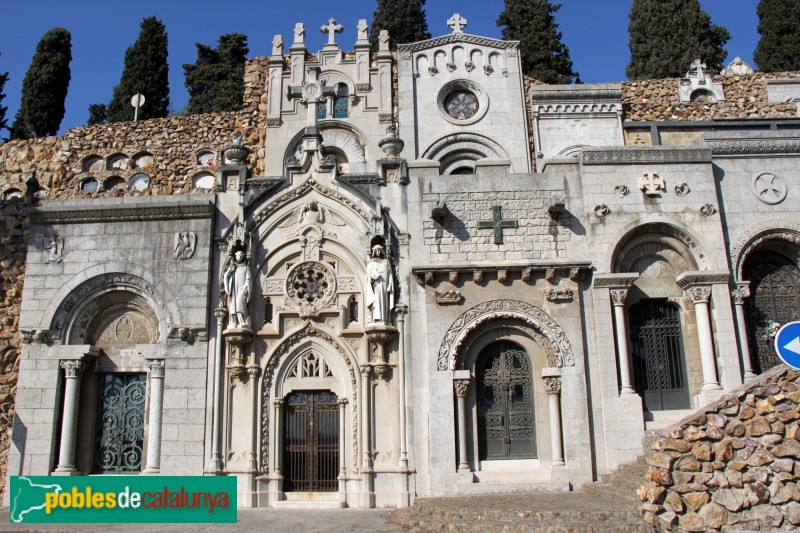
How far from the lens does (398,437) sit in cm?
1475

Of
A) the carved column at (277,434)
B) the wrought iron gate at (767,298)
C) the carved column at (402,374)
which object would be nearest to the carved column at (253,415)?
the carved column at (277,434)

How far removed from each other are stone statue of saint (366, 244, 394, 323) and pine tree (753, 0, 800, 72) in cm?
2805

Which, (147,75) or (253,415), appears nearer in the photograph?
(253,415)

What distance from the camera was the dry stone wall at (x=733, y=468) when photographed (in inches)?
394

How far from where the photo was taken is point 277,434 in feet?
49.5

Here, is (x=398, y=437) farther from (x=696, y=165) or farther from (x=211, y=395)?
(x=696, y=165)

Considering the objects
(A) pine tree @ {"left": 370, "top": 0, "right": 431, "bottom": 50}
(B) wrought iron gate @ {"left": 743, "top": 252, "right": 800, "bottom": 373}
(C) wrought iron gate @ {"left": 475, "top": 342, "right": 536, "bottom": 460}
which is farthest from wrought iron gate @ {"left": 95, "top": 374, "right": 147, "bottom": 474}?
(A) pine tree @ {"left": 370, "top": 0, "right": 431, "bottom": 50}

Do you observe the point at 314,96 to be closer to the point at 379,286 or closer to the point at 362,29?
the point at 379,286

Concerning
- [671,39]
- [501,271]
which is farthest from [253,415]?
[671,39]

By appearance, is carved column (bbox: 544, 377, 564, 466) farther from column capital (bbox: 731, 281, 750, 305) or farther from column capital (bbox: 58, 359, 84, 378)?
column capital (bbox: 58, 359, 84, 378)

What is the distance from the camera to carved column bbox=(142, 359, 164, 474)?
1493cm

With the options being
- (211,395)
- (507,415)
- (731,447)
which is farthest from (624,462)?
(211,395)

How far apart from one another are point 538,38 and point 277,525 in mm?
27582

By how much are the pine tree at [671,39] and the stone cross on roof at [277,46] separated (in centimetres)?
1829
